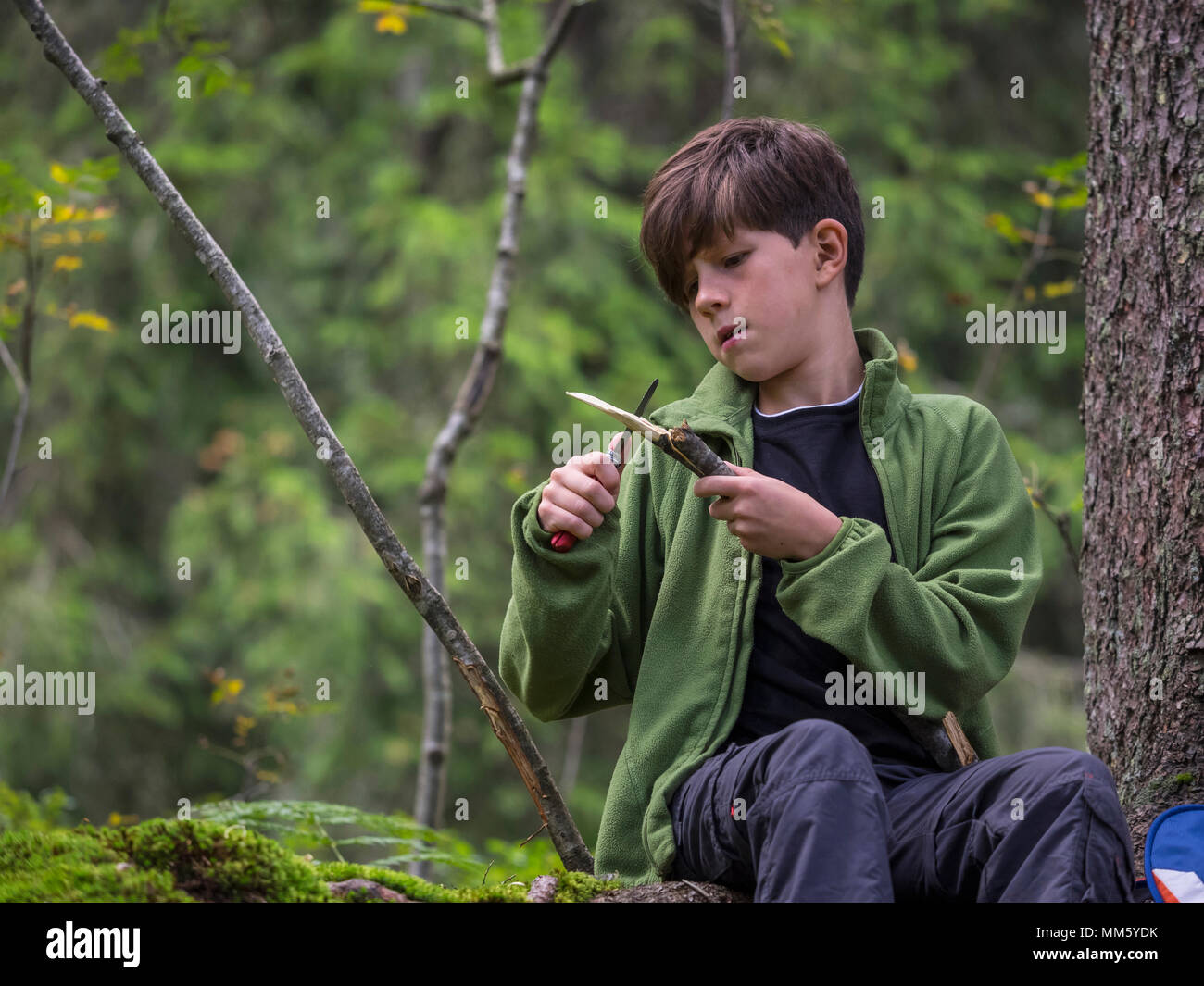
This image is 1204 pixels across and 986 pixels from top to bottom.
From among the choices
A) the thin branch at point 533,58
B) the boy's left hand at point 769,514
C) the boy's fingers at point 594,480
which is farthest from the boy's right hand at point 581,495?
the thin branch at point 533,58

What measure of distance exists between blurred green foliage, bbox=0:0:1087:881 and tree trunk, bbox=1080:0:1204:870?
13.0 ft

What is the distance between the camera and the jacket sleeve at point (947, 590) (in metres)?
1.89

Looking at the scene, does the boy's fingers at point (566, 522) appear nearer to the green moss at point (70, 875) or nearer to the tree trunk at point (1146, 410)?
the green moss at point (70, 875)

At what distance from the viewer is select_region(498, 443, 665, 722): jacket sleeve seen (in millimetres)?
2055

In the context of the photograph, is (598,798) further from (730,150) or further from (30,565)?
(730,150)

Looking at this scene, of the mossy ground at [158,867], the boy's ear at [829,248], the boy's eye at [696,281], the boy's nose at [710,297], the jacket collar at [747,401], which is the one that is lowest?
the mossy ground at [158,867]

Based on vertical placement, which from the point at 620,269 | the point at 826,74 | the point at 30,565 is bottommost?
the point at 30,565

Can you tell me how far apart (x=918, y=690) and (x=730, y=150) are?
1.10 m

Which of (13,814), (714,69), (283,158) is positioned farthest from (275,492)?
(714,69)

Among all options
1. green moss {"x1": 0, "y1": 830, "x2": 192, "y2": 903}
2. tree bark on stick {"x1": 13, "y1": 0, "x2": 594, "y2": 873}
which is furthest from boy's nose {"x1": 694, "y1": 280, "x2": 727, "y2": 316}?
green moss {"x1": 0, "y1": 830, "x2": 192, "y2": 903}

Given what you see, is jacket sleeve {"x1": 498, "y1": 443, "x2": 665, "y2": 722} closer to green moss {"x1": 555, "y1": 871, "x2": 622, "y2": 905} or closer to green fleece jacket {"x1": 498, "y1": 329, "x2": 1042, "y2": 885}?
green fleece jacket {"x1": 498, "y1": 329, "x2": 1042, "y2": 885}

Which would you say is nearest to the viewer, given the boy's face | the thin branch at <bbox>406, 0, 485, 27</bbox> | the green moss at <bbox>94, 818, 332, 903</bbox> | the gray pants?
the gray pants

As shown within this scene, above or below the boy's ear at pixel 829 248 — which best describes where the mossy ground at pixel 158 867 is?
below

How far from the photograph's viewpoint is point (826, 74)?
7.35 meters
